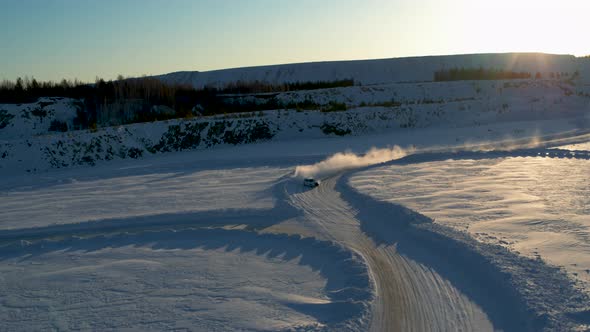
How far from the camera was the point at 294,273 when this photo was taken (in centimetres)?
658

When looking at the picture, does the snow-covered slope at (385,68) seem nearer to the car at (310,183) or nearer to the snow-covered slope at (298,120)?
the snow-covered slope at (298,120)

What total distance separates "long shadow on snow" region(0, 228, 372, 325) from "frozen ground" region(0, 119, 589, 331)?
0.02 metres

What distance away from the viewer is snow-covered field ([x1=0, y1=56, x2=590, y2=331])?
534 cm

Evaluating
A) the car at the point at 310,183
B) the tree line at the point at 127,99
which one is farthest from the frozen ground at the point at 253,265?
the tree line at the point at 127,99

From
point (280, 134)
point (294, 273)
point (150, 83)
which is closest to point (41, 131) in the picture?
point (150, 83)

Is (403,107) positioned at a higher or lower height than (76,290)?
higher

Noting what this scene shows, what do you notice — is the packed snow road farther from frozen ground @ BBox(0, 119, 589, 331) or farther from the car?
the car

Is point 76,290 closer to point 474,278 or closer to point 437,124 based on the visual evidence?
point 474,278

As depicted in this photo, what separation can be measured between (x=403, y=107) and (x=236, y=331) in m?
21.4

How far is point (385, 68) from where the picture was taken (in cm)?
5125

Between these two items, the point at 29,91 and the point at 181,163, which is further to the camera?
the point at 29,91

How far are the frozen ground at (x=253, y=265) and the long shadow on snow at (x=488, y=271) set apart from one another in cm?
2

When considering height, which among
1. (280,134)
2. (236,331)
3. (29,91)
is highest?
(29,91)

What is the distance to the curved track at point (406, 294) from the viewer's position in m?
4.97
